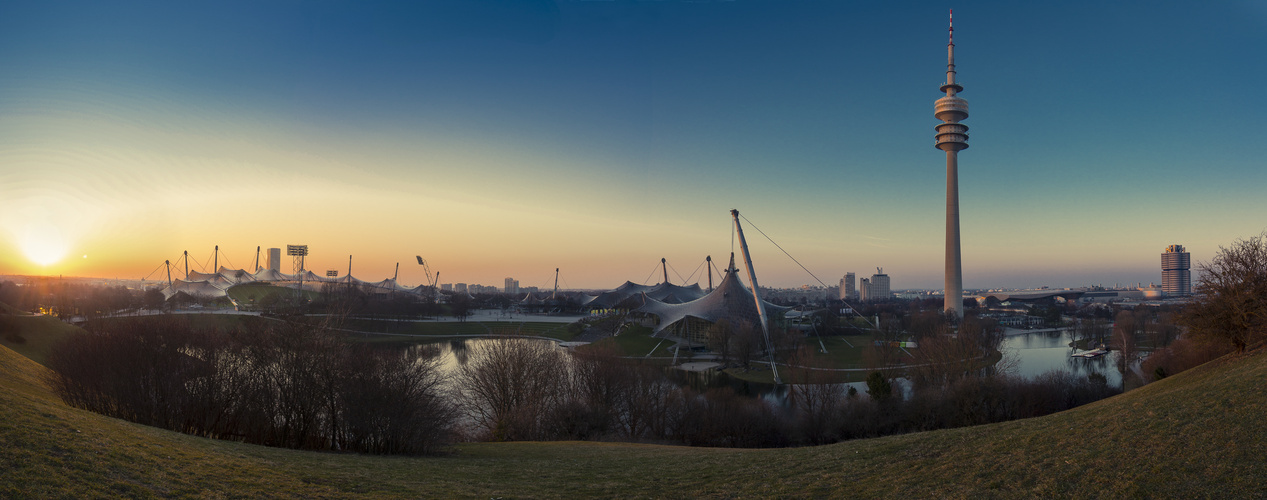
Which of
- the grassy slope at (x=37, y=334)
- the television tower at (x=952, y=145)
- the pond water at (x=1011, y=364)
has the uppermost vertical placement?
the television tower at (x=952, y=145)

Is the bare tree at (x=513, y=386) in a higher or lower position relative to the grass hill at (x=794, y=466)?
lower

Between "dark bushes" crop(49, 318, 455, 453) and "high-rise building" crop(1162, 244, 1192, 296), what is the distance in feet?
617

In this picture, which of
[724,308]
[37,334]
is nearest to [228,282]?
[37,334]

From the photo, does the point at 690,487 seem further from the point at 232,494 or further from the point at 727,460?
the point at 232,494

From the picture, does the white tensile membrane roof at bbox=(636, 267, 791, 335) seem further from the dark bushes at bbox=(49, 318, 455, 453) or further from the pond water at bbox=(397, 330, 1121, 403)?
the dark bushes at bbox=(49, 318, 455, 453)

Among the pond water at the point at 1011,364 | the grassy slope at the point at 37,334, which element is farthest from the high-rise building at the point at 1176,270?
the grassy slope at the point at 37,334

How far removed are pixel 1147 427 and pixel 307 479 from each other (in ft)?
38.1

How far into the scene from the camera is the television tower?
70625 millimetres

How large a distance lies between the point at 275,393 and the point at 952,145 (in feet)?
253

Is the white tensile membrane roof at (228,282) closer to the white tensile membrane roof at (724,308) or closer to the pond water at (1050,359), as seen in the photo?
the white tensile membrane roof at (724,308)

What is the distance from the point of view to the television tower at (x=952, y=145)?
70.6 m

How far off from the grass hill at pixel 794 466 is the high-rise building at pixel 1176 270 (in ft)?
600

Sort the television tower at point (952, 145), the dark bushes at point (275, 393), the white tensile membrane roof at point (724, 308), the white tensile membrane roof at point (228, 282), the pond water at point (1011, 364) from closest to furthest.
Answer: the dark bushes at point (275, 393) → the pond water at point (1011, 364) → the white tensile membrane roof at point (724, 308) → the television tower at point (952, 145) → the white tensile membrane roof at point (228, 282)

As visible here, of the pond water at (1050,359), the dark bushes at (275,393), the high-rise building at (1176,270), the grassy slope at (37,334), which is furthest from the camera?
the high-rise building at (1176,270)
